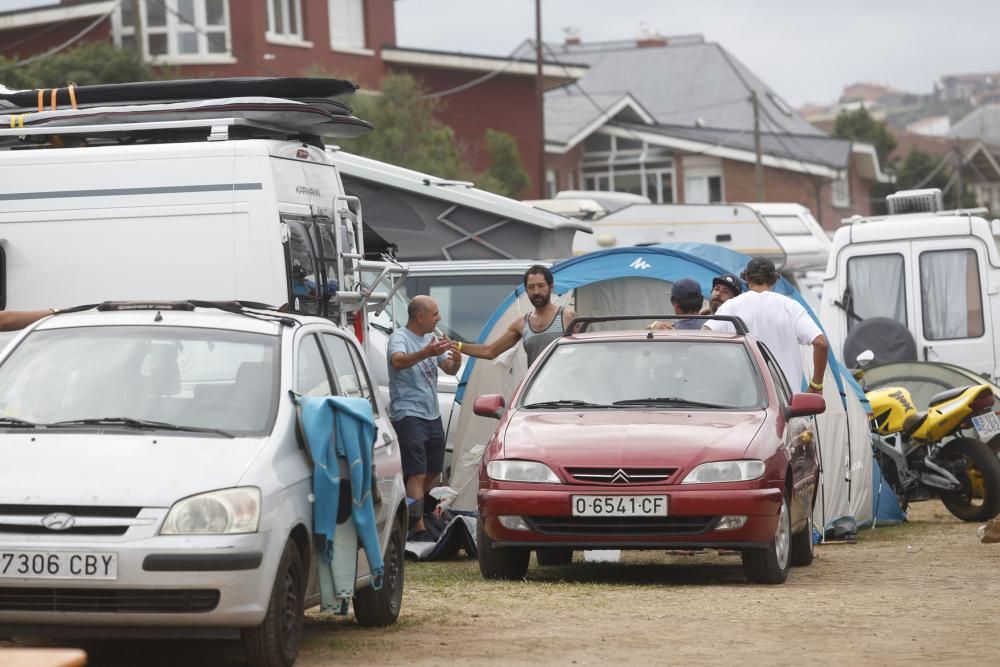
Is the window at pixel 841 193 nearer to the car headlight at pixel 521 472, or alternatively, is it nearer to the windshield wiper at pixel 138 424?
the car headlight at pixel 521 472

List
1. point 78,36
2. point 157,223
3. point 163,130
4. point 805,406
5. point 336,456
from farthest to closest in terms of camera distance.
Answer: point 78,36, point 163,130, point 157,223, point 805,406, point 336,456

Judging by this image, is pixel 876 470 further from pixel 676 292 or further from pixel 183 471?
pixel 183 471

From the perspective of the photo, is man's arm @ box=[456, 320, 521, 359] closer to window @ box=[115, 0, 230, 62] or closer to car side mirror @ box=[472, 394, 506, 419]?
car side mirror @ box=[472, 394, 506, 419]

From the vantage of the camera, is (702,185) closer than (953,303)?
No

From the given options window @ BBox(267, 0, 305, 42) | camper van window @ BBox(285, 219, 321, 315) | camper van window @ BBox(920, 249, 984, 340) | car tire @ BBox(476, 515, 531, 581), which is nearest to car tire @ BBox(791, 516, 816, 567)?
car tire @ BBox(476, 515, 531, 581)

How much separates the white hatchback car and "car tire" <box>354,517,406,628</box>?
0.05ft

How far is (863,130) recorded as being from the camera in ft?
268

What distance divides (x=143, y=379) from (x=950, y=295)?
43.1 feet

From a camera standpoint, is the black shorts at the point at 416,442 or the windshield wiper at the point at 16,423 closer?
the windshield wiper at the point at 16,423

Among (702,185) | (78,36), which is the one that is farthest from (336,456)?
(702,185)

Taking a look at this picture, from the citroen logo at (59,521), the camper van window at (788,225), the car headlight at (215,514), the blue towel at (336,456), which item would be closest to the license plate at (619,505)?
the blue towel at (336,456)

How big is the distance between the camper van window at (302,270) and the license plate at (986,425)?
20.1 ft

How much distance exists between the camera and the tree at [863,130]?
81250 millimetres

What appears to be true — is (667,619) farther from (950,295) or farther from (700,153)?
(700,153)
